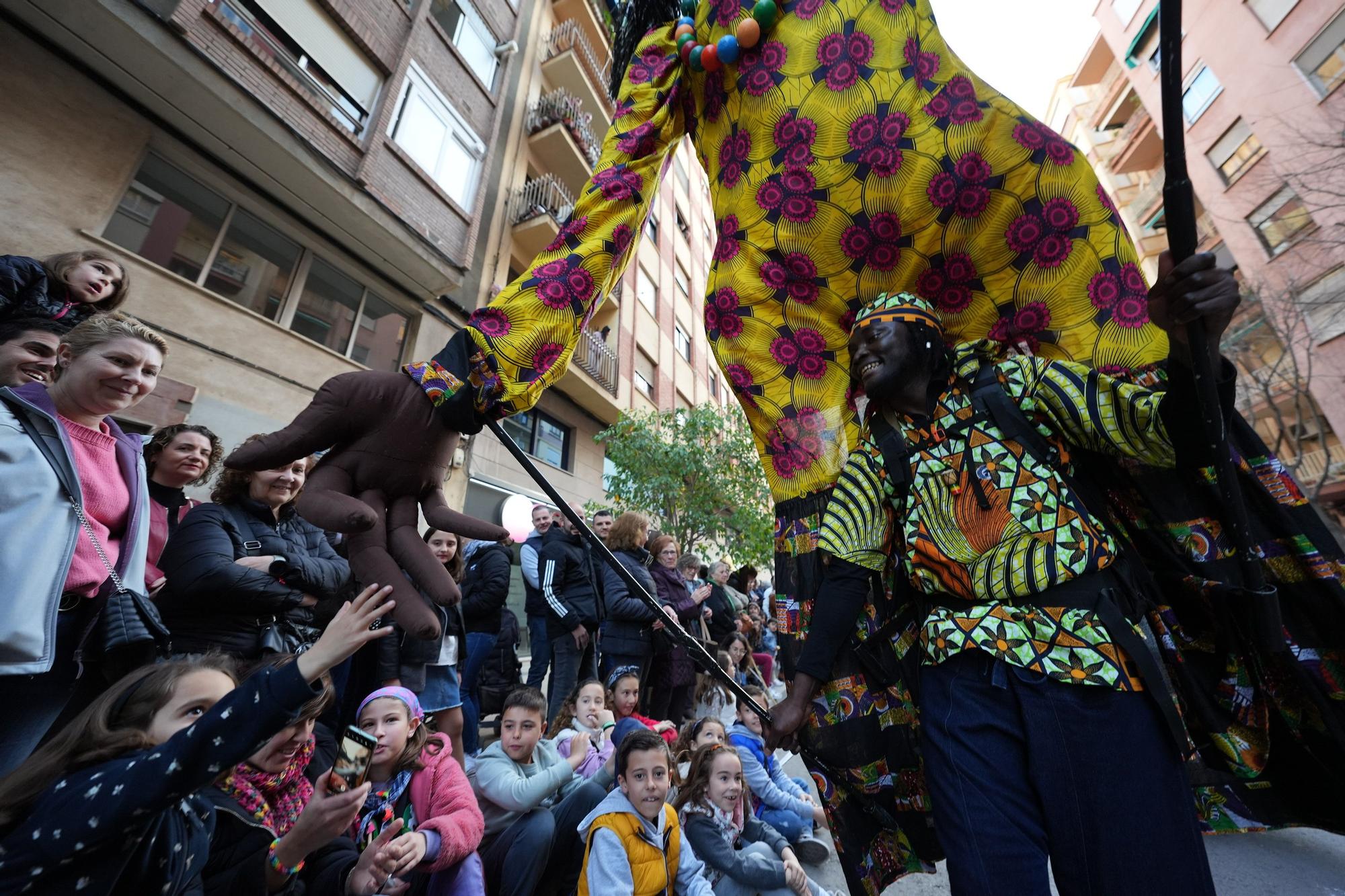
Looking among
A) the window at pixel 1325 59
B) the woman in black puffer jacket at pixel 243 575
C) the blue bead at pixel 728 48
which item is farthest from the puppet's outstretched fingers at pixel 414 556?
the window at pixel 1325 59

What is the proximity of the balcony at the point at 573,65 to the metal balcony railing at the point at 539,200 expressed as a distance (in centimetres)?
196

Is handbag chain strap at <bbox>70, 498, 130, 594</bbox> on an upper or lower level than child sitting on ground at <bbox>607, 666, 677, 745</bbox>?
upper

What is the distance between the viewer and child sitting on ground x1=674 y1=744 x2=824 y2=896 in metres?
2.59

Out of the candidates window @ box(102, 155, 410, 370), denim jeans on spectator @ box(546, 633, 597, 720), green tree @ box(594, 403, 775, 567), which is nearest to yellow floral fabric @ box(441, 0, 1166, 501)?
denim jeans on spectator @ box(546, 633, 597, 720)

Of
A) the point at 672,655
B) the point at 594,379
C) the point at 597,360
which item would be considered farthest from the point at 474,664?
the point at 597,360

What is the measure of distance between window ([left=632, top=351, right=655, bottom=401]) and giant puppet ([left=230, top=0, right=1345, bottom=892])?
41.0 ft

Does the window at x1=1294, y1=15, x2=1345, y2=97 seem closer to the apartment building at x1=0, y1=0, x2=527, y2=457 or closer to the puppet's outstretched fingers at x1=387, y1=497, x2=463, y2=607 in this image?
the apartment building at x1=0, y1=0, x2=527, y2=457

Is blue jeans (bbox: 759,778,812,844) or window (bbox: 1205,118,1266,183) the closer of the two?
blue jeans (bbox: 759,778,812,844)

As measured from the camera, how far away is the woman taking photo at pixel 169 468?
243cm

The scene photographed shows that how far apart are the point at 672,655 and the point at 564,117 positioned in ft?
33.0

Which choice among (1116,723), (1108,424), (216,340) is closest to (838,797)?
(1116,723)

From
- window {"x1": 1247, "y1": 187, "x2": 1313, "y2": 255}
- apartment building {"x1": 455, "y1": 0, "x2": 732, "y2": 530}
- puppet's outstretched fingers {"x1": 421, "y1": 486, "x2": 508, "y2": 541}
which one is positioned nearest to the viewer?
puppet's outstretched fingers {"x1": 421, "y1": 486, "x2": 508, "y2": 541}

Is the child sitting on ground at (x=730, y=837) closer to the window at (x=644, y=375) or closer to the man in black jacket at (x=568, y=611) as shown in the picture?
the man in black jacket at (x=568, y=611)

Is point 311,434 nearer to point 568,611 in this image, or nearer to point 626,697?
point 626,697
